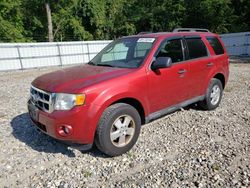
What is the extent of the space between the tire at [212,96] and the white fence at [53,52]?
13115 mm

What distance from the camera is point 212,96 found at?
530 centimetres

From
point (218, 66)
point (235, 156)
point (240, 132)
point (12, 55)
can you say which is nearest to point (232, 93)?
point (218, 66)

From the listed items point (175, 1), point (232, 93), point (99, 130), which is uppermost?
point (175, 1)

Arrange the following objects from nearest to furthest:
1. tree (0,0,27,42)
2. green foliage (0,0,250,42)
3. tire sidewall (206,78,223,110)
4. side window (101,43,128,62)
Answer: side window (101,43,128,62) < tire sidewall (206,78,223,110) < tree (0,0,27,42) < green foliage (0,0,250,42)

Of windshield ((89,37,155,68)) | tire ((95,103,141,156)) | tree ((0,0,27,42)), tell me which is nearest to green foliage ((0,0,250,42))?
tree ((0,0,27,42))

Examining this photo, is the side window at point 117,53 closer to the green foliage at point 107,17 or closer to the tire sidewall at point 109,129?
the tire sidewall at point 109,129

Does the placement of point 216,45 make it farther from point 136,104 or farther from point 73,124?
point 73,124

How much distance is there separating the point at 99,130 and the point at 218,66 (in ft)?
11.3

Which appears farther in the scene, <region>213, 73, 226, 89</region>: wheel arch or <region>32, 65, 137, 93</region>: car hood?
<region>213, 73, 226, 89</region>: wheel arch

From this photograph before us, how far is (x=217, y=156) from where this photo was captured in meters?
3.41

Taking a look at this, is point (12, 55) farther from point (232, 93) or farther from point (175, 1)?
point (175, 1)

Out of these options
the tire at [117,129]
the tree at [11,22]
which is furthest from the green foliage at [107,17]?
the tire at [117,129]

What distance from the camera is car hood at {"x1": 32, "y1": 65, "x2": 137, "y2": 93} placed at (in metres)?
3.11

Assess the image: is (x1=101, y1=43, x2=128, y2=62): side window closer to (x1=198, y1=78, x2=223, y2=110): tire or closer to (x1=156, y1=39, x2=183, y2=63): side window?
(x1=156, y1=39, x2=183, y2=63): side window
